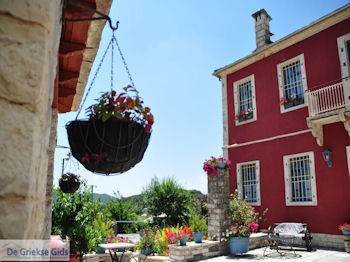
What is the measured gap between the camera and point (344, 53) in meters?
8.57

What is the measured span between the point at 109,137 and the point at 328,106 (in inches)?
340

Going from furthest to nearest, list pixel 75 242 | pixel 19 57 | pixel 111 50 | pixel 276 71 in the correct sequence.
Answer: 1. pixel 276 71
2. pixel 75 242
3. pixel 111 50
4. pixel 19 57

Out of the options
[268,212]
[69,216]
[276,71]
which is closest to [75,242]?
[69,216]

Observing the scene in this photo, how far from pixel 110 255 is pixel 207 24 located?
24.5 ft

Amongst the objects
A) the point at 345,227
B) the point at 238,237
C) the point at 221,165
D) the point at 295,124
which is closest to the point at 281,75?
the point at 295,124

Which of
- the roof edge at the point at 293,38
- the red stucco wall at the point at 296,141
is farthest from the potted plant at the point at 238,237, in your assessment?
the roof edge at the point at 293,38

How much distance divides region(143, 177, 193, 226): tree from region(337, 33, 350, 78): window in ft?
27.2

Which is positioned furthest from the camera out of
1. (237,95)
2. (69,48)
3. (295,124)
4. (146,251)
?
(237,95)

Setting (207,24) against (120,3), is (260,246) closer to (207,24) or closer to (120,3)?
(207,24)

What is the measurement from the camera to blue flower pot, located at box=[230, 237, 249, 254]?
7.46 meters

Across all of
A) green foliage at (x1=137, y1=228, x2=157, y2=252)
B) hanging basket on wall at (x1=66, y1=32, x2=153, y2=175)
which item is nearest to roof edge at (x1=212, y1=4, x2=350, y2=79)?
green foliage at (x1=137, y1=228, x2=157, y2=252)

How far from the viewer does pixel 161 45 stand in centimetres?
941

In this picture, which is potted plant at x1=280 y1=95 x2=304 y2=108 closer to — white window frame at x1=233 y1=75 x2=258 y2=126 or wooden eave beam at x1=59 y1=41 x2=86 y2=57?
white window frame at x1=233 y1=75 x2=258 y2=126

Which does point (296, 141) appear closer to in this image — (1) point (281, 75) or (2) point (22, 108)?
(1) point (281, 75)
